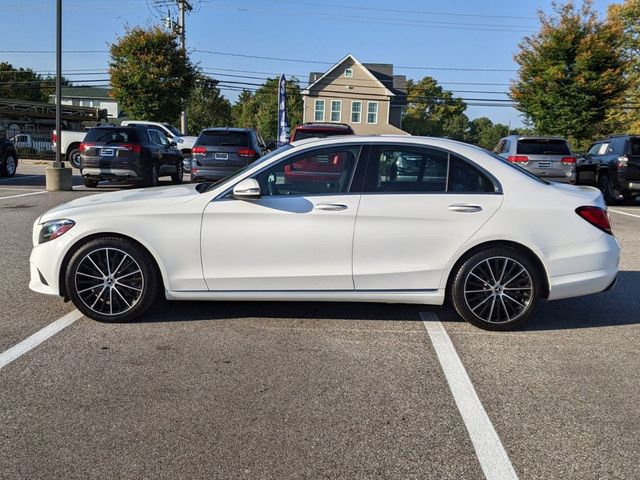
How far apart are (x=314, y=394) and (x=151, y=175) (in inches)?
512

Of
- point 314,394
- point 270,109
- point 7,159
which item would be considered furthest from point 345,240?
point 270,109

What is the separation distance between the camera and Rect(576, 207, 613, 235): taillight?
16.6ft

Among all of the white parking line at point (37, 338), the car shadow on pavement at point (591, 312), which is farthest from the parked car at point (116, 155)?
the car shadow on pavement at point (591, 312)

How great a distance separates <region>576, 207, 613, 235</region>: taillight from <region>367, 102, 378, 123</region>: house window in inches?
1873

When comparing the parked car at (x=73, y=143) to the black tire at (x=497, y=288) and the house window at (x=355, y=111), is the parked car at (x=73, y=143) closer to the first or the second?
the black tire at (x=497, y=288)

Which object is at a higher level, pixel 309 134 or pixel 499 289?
pixel 309 134

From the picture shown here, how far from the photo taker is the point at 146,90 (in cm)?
2922

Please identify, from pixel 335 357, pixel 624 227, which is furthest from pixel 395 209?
pixel 624 227

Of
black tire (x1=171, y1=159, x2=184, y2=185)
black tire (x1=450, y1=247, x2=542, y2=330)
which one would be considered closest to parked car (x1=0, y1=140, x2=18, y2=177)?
black tire (x1=171, y1=159, x2=184, y2=185)

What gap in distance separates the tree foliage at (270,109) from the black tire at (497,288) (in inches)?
2438

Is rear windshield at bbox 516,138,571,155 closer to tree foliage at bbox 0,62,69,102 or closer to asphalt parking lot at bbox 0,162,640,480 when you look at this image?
asphalt parking lot at bbox 0,162,640,480

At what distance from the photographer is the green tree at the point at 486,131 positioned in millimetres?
135625

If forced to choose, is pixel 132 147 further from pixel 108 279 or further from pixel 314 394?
pixel 314 394

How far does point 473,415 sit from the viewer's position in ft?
11.7
